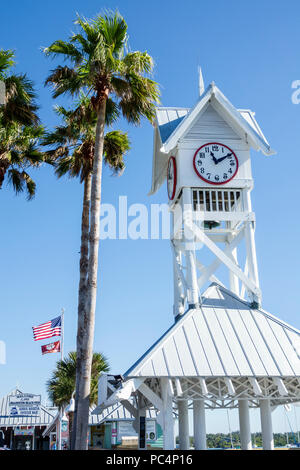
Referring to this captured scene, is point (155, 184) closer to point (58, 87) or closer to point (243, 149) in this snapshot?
point (243, 149)

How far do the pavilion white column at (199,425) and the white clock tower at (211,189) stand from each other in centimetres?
389

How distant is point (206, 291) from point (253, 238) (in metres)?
2.62

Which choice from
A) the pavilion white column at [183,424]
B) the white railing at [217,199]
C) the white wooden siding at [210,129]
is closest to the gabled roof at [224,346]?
the white railing at [217,199]

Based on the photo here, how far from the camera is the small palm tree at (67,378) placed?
37719mm

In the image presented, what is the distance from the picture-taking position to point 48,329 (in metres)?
31.0

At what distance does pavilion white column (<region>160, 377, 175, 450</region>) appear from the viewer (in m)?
15.1

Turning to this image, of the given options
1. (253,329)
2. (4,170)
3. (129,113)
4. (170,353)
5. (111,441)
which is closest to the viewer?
(170,353)

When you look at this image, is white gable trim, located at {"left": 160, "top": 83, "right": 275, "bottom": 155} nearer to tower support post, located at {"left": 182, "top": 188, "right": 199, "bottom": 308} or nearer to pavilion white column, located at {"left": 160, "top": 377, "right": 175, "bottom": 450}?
tower support post, located at {"left": 182, "top": 188, "right": 199, "bottom": 308}

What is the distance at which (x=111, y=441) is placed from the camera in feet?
136

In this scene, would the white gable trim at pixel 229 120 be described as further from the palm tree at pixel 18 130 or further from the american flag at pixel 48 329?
the american flag at pixel 48 329

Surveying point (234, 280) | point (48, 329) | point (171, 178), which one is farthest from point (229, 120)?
point (48, 329)

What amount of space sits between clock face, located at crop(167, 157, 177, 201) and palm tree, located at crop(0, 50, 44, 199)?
548 cm

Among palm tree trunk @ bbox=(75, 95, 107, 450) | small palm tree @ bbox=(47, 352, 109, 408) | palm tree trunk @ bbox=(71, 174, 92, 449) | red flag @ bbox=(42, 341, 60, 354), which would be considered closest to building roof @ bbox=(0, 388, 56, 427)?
small palm tree @ bbox=(47, 352, 109, 408)
